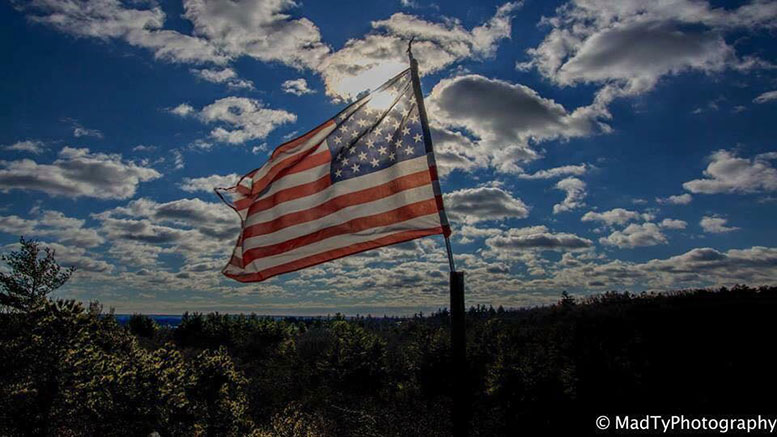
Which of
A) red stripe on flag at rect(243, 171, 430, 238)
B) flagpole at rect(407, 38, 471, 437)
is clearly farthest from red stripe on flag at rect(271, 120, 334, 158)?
flagpole at rect(407, 38, 471, 437)

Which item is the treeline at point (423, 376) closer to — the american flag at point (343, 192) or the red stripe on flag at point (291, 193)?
the american flag at point (343, 192)

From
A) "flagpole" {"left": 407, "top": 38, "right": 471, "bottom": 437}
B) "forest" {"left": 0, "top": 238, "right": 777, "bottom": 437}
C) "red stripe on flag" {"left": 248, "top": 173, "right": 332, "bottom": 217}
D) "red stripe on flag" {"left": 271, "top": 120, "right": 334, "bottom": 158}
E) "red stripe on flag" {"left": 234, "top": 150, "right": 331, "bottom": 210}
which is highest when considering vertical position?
"red stripe on flag" {"left": 271, "top": 120, "right": 334, "bottom": 158}

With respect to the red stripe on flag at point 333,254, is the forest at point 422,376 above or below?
below

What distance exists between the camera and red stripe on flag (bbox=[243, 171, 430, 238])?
6.80 m

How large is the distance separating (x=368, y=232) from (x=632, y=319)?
21362mm

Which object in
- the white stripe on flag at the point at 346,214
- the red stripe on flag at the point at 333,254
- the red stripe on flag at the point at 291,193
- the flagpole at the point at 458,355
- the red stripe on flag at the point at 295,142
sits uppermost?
the red stripe on flag at the point at 295,142

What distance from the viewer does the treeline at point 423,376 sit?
1295 centimetres

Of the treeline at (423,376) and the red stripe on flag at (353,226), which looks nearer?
the red stripe on flag at (353,226)

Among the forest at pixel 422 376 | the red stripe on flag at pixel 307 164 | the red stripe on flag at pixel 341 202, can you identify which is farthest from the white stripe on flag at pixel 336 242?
the forest at pixel 422 376

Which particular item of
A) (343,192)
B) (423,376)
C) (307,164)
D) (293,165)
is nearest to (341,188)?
(343,192)

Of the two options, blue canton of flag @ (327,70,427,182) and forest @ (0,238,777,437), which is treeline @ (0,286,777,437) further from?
blue canton of flag @ (327,70,427,182)

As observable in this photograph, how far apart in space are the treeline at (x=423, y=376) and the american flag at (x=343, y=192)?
3115mm

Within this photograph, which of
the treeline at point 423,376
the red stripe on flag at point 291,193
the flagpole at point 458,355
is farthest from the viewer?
the treeline at point 423,376

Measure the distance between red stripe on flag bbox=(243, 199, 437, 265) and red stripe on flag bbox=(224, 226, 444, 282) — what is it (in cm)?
21
